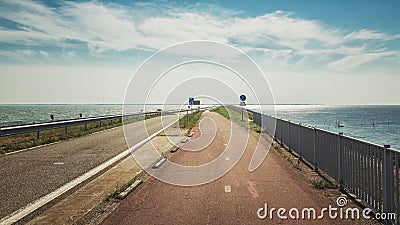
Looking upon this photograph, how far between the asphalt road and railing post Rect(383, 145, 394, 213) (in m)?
6.45

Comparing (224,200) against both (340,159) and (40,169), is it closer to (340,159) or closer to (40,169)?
(340,159)

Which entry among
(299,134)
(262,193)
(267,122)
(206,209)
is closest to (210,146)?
(299,134)

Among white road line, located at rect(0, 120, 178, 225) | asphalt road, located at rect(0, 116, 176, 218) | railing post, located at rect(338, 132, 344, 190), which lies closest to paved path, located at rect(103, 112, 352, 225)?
railing post, located at rect(338, 132, 344, 190)

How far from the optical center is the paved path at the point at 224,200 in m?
6.14

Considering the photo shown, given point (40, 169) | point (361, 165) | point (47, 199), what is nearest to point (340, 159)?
point (361, 165)

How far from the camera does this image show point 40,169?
11.3 meters

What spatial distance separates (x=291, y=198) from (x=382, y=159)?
204cm

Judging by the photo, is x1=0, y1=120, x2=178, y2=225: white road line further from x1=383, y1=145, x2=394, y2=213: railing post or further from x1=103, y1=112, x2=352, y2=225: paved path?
x1=383, y1=145, x2=394, y2=213: railing post

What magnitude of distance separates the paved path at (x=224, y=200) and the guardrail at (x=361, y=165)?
65 cm

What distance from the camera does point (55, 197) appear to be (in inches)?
307

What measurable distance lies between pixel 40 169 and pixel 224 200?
6.68 m

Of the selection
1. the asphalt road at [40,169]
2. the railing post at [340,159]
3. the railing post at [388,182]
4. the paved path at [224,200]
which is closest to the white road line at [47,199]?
the asphalt road at [40,169]

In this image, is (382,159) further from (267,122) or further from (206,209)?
(267,122)

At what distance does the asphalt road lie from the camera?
7.90 meters
